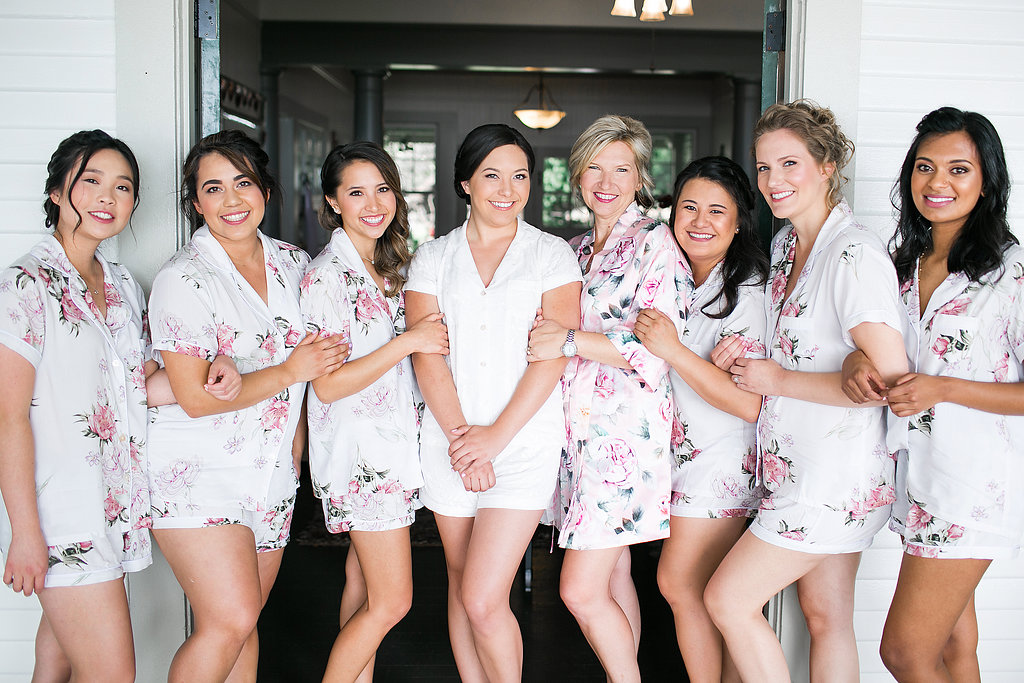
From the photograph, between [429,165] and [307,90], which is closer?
[307,90]

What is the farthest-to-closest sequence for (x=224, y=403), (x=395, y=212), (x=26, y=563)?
1. (x=395, y=212)
2. (x=224, y=403)
3. (x=26, y=563)

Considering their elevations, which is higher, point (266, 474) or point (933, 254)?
point (933, 254)

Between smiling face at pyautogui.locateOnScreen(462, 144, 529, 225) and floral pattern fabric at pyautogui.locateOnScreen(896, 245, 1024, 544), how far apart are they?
124cm

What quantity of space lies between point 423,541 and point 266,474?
273 cm

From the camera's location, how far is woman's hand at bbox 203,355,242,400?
87.3 inches

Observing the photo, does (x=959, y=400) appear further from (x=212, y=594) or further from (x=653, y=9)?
(x=653, y=9)

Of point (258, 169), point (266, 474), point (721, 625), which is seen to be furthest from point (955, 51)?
point (266, 474)

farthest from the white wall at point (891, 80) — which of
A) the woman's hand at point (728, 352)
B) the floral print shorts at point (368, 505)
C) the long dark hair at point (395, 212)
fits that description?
the floral print shorts at point (368, 505)

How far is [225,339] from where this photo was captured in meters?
2.33

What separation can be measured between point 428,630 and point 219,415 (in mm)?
1830

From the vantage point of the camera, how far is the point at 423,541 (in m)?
5.00

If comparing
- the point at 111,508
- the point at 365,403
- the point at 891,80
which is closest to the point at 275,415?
the point at 365,403

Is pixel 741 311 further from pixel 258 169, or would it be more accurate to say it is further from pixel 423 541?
pixel 423 541

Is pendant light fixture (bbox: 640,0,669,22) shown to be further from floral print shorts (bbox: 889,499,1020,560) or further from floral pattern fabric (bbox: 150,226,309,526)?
floral print shorts (bbox: 889,499,1020,560)
